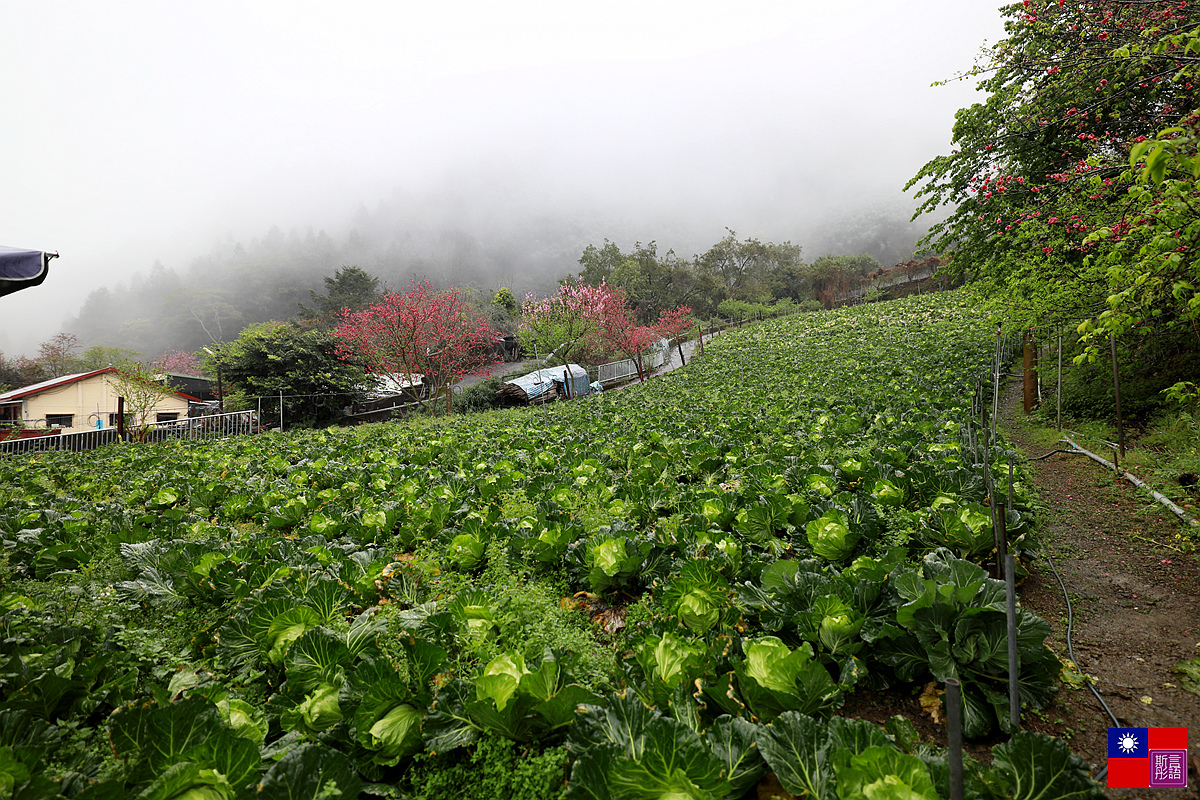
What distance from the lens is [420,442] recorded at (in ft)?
31.7

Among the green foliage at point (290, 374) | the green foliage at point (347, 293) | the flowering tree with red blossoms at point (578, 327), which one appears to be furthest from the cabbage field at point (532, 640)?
the green foliage at point (347, 293)

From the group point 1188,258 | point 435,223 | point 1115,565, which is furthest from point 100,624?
point 435,223

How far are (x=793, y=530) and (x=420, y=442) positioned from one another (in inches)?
315

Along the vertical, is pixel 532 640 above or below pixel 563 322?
below

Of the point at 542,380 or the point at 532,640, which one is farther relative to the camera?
the point at 542,380

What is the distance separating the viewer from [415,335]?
18734 millimetres

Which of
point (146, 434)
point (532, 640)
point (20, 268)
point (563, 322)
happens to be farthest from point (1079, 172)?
point (146, 434)

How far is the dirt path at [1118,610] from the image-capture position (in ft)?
6.37

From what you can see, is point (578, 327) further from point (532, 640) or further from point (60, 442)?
point (532, 640)

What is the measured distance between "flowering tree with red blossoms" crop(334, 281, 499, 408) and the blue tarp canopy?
14.2m

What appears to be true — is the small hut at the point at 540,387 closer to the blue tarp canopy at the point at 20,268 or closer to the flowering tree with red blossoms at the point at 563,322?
the flowering tree with red blossoms at the point at 563,322

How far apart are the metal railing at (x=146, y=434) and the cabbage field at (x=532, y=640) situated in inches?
481

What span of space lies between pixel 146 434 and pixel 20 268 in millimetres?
14786

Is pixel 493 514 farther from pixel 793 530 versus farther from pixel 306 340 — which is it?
pixel 306 340
